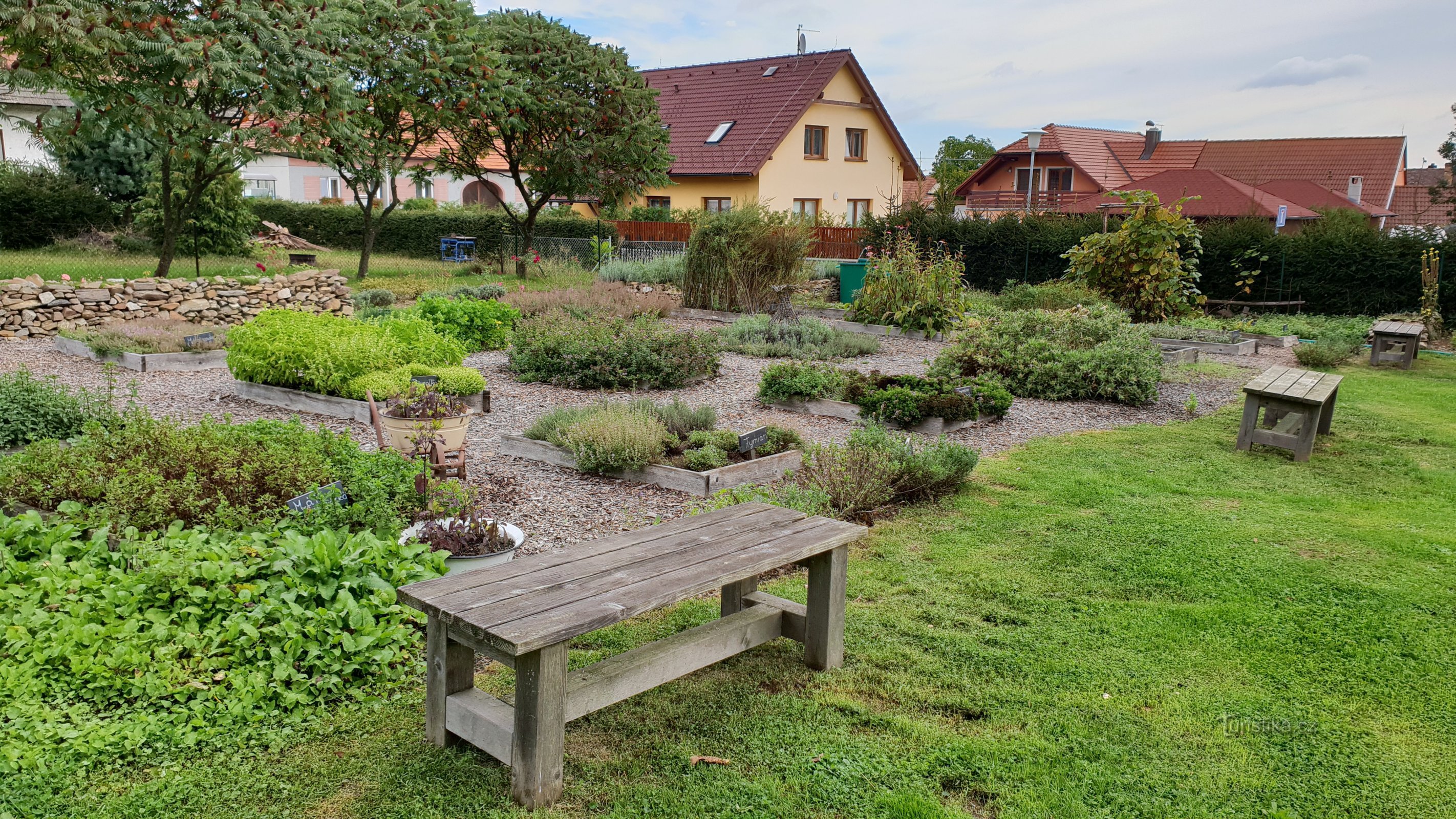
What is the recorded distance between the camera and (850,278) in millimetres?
18297

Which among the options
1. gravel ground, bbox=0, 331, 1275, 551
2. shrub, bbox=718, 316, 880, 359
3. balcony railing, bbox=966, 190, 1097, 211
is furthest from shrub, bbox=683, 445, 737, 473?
balcony railing, bbox=966, 190, 1097, 211

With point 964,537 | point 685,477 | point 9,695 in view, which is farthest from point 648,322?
point 9,695

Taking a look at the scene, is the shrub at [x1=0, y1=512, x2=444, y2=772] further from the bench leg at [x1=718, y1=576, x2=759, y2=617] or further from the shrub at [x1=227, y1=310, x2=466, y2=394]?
the shrub at [x1=227, y1=310, x2=466, y2=394]

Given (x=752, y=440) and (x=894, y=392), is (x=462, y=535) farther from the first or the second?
(x=894, y=392)

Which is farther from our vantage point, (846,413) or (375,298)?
(375,298)

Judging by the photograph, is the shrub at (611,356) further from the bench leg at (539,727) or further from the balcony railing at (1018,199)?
the balcony railing at (1018,199)

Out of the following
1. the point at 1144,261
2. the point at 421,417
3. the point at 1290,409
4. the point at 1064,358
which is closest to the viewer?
the point at 421,417

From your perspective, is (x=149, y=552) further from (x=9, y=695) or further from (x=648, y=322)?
(x=648, y=322)

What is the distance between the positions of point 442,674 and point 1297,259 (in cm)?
1872

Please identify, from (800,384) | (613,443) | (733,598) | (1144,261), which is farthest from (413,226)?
(733,598)

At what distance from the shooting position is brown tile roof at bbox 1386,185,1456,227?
42.0 meters

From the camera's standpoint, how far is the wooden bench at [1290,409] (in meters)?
7.57

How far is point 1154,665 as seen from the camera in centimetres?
396

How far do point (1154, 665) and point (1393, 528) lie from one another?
9.77 ft
